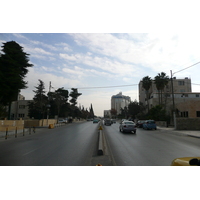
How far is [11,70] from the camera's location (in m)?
32.2

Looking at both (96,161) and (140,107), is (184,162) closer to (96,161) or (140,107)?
(96,161)

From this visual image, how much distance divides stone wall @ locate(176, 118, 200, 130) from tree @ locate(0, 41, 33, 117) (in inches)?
1125

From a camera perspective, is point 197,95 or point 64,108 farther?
point 64,108

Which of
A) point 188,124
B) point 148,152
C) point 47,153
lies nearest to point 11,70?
point 47,153

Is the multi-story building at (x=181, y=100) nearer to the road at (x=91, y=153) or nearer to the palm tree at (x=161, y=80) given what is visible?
the palm tree at (x=161, y=80)

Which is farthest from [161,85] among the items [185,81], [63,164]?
[63,164]

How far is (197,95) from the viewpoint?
192 feet

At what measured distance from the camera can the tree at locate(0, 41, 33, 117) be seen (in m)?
30.6

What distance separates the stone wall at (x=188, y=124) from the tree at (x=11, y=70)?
28566 mm

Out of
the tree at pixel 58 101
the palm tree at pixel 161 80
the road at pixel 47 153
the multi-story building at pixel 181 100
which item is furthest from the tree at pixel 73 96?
the road at pixel 47 153

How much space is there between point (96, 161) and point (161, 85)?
45328 mm

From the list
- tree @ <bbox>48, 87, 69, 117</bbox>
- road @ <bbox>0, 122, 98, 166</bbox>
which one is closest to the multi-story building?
road @ <bbox>0, 122, 98, 166</bbox>

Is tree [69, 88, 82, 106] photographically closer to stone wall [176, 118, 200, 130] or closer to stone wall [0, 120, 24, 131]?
stone wall [0, 120, 24, 131]

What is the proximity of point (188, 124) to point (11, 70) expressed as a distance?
32.3 metres
